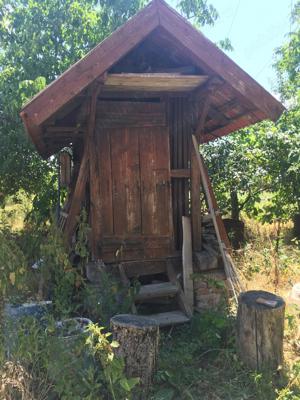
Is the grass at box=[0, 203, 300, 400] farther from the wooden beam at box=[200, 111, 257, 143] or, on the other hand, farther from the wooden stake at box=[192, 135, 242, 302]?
the wooden beam at box=[200, 111, 257, 143]

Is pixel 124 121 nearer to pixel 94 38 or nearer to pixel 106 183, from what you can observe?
pixel 106 183

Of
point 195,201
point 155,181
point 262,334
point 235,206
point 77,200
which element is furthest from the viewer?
point 235,206

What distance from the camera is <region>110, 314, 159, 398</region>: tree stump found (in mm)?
3312

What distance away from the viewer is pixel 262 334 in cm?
374

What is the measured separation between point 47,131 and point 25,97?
2.63 metres

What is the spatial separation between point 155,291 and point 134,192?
4.49 feet

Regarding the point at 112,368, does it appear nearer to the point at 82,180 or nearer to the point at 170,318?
the point at 170,318

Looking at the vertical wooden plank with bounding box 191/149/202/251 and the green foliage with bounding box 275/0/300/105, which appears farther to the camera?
the green foliage with bounding box 275/0/300/105

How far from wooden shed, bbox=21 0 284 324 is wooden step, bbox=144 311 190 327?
843 mm

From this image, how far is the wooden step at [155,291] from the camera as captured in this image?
490 cm

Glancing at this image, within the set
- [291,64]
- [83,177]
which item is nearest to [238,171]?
[291,64]

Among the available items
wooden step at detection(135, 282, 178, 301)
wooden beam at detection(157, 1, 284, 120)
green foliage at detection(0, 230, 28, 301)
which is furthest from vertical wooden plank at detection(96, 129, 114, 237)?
green foliage at detection(0, 230, 28, 301)

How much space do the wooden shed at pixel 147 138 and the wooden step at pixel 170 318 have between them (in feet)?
2.77

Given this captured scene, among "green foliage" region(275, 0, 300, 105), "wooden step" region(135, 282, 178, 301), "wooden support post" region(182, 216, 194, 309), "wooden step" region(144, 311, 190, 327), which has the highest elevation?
"green foliage" region(275, 0, 300, 105)
